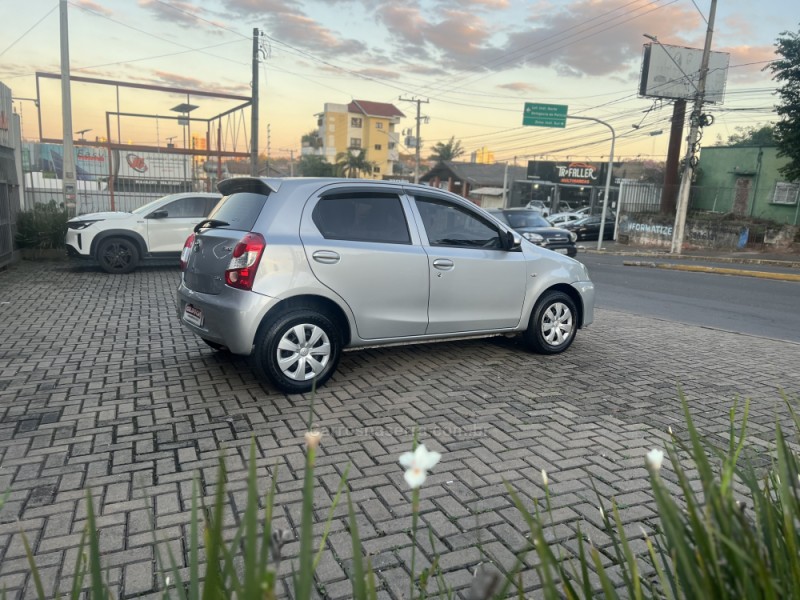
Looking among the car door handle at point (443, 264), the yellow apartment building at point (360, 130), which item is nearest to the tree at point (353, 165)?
the yellow apartment building at point (360, 130)

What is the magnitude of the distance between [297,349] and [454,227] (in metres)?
2.10

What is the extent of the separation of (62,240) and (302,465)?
1227cm

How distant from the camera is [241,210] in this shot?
5.39m

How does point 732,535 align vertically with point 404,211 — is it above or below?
below

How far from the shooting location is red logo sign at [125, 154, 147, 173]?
21.3 meters

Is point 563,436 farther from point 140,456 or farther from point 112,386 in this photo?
point 112,386

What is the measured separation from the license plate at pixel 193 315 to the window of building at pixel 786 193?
95.8 feet

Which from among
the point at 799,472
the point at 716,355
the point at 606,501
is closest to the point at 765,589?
the point at 799,472

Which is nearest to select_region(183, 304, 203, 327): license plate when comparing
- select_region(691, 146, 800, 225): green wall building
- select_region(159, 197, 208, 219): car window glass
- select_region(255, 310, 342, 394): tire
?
select_region(255, 310, 342, 394): tire

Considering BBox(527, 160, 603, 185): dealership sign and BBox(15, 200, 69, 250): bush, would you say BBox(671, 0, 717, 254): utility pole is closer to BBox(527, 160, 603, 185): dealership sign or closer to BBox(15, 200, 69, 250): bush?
BBox(15, 200, 69, 250): bush

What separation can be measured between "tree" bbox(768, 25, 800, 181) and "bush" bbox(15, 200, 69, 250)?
2569 cm

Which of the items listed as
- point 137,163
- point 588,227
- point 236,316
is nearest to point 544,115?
point 588,227

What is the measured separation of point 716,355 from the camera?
22.9ft

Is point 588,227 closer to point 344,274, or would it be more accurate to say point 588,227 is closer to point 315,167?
point 344,274
